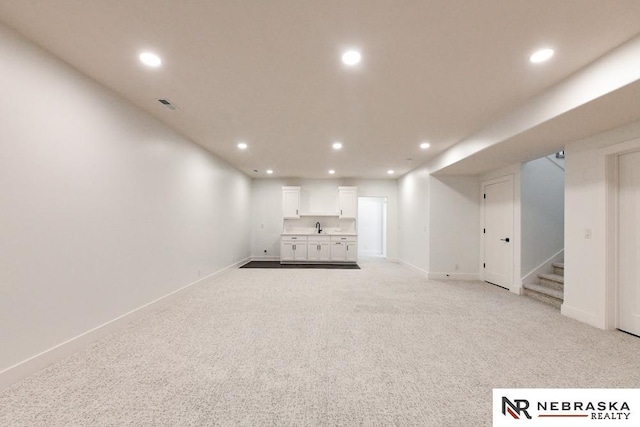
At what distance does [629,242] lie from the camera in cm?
303

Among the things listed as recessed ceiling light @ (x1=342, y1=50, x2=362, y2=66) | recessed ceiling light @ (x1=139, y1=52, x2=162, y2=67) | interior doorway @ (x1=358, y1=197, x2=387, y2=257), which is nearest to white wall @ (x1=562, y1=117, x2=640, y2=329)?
recessed ceiling light @ (x1=342, y1=50, x2=362, y2=66)

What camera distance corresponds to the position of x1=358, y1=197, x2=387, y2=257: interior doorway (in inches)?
406

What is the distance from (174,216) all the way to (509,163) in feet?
18.4

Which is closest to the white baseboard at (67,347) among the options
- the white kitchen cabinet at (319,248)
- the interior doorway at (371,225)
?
the white kitchen cabinet at (319,248)

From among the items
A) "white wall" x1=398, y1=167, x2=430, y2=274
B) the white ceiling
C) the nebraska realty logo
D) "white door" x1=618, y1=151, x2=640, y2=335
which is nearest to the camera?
the nebraska realty logo

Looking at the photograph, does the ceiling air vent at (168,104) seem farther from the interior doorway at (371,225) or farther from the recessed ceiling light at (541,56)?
the interior doorway at (371,225)

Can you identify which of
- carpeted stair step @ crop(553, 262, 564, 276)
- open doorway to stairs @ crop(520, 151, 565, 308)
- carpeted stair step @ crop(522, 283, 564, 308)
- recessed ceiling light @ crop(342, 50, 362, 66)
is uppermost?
recessed ceiling light @ crop(342, 50, 362, 66)

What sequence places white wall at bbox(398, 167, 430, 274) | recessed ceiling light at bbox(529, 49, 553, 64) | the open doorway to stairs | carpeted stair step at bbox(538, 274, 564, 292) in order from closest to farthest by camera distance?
recessed ceiling light at bbox(529, 49, 553, 64) → carpeted stair step at bbox(538, 274, 564, 292) → the open doorway to stairs → white wall at bbox(398, 167, 430, 274)

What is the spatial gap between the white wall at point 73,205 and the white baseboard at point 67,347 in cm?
4

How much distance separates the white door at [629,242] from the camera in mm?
2961

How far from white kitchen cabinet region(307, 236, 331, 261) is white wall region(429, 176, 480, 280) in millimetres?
Result: 3035

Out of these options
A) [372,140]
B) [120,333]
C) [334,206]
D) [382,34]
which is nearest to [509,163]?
[372,140]

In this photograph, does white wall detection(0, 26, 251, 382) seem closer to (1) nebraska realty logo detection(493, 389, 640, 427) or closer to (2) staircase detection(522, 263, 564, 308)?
(1) nebraska realty logo detection(493, 389, 640, 427)

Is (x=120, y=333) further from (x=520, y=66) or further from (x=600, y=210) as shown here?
(x=600, y=210)
